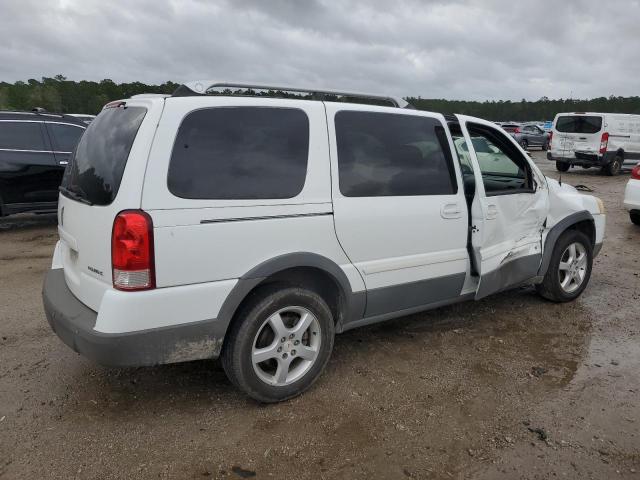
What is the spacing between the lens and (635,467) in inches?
102

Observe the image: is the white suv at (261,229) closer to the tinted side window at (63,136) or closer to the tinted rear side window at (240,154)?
the tinted rear side window at (240,154)

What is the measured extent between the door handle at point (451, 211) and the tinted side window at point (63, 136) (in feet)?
20.7

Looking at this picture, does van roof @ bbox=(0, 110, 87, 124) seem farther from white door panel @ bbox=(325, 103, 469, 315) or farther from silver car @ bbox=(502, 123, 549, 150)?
silver car @ bbox=(502, 123, 549, 150)

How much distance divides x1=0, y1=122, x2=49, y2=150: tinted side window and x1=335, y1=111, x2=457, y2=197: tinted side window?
247 inches

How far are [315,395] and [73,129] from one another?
680 cm

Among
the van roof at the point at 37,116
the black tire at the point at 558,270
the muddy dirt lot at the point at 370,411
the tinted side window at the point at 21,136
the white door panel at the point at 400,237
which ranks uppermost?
the van roof at the point at 37,116

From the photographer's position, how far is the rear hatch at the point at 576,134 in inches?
656

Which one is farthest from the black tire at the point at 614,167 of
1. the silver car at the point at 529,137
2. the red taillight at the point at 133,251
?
the red taillight at the point at 133,251

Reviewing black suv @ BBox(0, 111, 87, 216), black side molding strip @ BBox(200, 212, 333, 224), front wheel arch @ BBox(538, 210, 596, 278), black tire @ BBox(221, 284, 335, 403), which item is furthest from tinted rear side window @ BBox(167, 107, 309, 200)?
black suv @ BBox(0, 111, 87, 216)

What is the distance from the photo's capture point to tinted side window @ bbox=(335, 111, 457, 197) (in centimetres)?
321

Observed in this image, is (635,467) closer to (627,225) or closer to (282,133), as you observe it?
(282,133)

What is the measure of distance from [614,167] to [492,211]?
52.3 feet

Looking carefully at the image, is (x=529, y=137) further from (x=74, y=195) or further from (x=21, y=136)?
(x=74, y=195)

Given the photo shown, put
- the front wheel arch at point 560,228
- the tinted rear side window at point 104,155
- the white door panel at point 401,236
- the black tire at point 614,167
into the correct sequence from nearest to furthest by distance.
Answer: the tinted rear side window at point 104,155, the white door panel at point 401,236, the front wheel arch at point 560,228, the black tire at point 614,167
